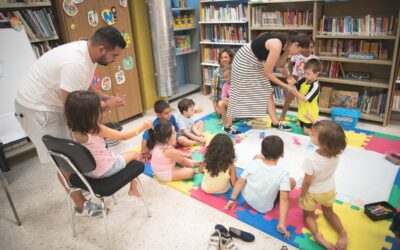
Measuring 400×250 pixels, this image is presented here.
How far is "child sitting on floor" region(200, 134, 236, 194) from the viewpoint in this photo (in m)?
2.18

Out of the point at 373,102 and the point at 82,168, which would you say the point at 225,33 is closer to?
the point at 373,102

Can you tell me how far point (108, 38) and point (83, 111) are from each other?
0.56 meters

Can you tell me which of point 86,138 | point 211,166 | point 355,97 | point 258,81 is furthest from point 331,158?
point 355,97

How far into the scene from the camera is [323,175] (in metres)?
1.78

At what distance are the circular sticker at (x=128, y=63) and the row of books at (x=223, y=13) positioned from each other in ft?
5.13

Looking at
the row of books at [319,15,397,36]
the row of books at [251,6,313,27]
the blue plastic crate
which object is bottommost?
the blue plastic crate

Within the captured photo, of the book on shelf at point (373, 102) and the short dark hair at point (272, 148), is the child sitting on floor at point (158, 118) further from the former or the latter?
the book on shelf at point (373, 102)

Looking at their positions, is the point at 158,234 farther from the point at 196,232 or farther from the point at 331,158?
the point at 331,158

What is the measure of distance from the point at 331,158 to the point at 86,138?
1.55 metres

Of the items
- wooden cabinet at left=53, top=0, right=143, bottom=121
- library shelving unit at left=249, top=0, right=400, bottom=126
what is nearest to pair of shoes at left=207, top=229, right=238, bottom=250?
wooden cabinet at left=53, top=0, right=143, bottom=121

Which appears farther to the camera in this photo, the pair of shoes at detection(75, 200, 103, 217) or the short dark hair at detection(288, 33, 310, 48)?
the short dark hair at detection(288, 33, 310, 48)

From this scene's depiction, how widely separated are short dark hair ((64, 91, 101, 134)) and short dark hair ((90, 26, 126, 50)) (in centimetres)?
42

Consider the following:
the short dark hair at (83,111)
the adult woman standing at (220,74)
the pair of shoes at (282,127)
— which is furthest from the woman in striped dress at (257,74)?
the short dark hair at (83,111)

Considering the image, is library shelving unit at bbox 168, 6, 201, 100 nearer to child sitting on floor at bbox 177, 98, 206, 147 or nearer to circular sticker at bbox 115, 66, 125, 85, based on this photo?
circular sticker at bbox 115, 66, 125, 85
